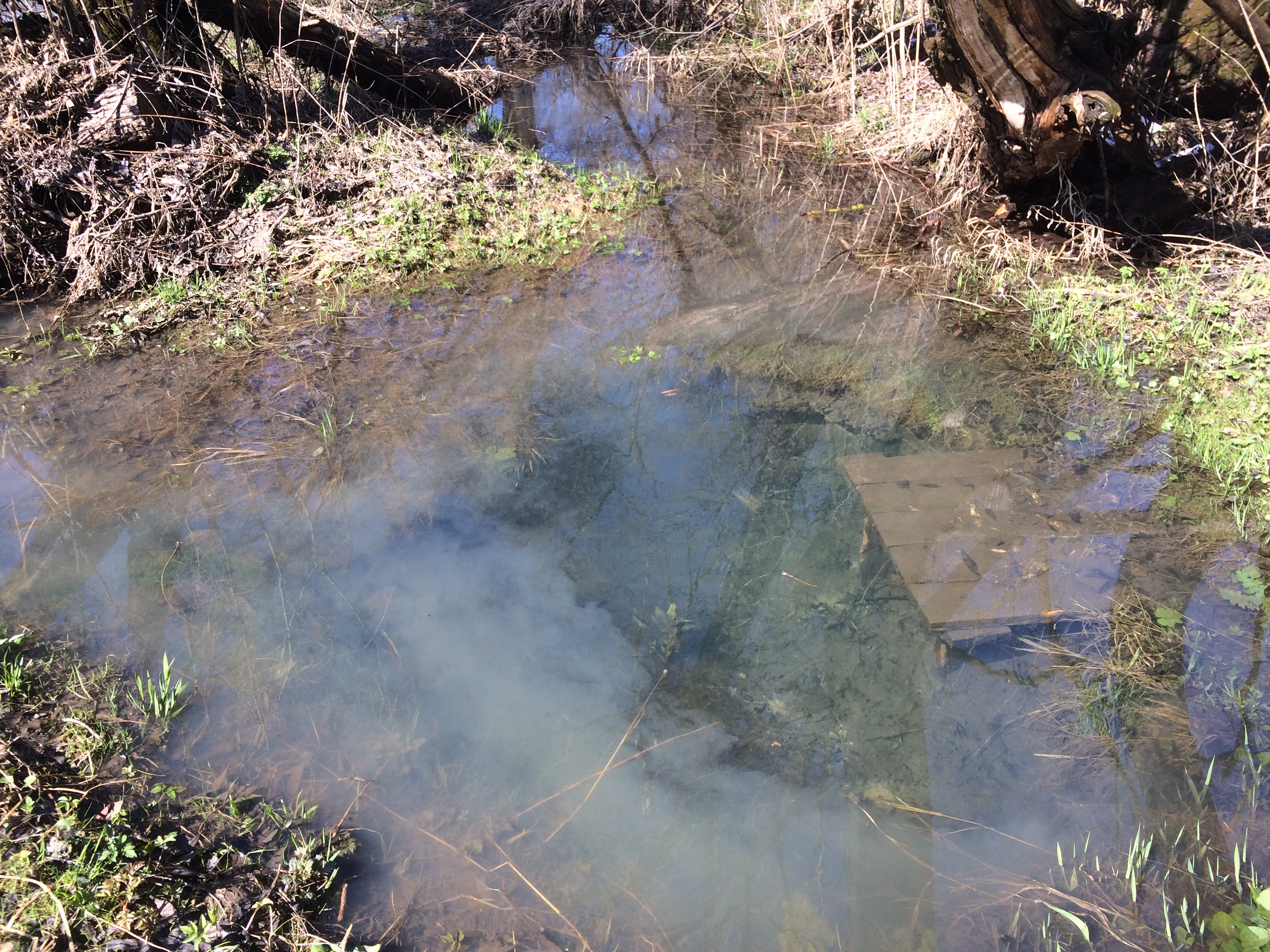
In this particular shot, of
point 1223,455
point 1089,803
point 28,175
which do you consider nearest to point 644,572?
point 1089,803

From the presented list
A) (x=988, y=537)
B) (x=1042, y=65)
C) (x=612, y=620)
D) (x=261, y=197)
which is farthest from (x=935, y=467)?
(x=261, y=197)

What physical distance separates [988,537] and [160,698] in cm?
335

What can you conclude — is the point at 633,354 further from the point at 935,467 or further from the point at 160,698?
the point at 160,698

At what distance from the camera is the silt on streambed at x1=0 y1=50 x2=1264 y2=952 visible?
8.31ft

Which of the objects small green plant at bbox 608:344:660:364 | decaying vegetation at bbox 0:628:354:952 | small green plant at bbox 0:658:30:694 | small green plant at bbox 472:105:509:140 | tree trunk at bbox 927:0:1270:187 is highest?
tree trunk at bbox 927:0:1270:187

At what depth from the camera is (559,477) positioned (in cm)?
391

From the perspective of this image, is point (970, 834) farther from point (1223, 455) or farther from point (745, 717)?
point (1223, 455)

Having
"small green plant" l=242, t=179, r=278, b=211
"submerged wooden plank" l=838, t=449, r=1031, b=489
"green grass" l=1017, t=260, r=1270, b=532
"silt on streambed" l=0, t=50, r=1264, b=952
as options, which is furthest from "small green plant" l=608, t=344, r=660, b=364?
"small green plant" l=242, t=179, r=278, b=211

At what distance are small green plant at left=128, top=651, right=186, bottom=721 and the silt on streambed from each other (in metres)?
0.09

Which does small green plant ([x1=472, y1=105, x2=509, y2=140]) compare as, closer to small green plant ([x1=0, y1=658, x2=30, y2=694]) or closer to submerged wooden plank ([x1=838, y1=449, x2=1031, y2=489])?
submerged wooden plank ([x1=838, y1=449, x2=1031, y2=489])

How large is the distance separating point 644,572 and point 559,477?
0.73 m

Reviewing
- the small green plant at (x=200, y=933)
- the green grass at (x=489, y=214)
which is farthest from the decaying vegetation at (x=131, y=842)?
the green grass at (x=489, y=214)

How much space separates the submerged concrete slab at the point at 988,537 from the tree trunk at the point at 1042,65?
2.42 metres

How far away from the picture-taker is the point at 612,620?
10.8 ft
